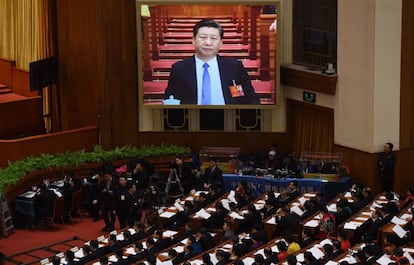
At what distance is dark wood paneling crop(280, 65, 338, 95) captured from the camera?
26.9 m

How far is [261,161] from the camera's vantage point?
27.9m

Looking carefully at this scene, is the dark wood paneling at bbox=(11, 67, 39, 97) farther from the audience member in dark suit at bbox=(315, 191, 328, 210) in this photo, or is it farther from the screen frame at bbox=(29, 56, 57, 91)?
the audience member in dark suit at bbox=(315, 191, 328, 210)

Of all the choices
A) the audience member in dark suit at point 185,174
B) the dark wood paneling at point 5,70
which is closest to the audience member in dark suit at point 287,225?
the audience member in dark suit at point 185,174

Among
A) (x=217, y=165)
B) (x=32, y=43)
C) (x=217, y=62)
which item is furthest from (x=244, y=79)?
(x=32, y=43)

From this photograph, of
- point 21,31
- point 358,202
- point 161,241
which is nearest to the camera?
point 161,241

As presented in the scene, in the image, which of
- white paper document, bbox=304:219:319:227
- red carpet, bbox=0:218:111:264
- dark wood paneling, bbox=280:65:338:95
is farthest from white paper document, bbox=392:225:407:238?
red carpet, bbox=0:218:111:264

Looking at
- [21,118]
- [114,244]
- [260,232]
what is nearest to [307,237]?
[260,232]

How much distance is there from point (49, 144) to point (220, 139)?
482 centimetres

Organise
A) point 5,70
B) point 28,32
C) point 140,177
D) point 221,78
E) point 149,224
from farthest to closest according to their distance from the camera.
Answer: point 5,70 < point 28,32 < point 221,78 < point 140,177 < point 149,224

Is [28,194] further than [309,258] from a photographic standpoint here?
Yes

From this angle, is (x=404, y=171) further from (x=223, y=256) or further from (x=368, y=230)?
(x=223, y=256)

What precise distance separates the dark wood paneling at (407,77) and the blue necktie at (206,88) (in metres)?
5.35

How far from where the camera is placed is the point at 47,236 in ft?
80.1

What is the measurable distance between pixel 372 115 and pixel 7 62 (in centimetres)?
1291
